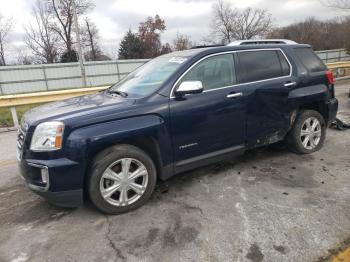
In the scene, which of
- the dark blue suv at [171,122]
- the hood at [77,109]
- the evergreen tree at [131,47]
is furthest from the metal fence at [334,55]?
the hood at [77,109]

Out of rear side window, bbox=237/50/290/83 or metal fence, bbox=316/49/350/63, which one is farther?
metal fence, bbox=316/49/350/63

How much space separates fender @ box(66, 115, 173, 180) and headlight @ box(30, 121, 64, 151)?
0.36 feet

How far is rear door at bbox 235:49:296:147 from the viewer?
13.4 feet

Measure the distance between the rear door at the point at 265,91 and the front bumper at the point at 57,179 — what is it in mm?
2374

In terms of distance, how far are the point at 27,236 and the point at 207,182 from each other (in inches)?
88.4

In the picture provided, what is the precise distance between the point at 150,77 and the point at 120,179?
149cm

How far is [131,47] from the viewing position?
44.6 meters

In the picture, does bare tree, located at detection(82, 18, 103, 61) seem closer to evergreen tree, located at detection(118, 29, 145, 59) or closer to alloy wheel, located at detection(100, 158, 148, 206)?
evergreen tree, located at detection(118, 29, 145, 59)

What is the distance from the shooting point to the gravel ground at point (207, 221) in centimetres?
263

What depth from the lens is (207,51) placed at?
387cm

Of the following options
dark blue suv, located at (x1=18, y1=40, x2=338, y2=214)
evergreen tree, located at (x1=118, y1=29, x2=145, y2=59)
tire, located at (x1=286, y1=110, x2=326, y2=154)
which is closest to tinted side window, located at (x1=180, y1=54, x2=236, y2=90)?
dark blue suv, located at (x1=18, y1=40, x2=338, y2=214)

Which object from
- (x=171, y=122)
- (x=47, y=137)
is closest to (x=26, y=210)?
(x=47, y=137)

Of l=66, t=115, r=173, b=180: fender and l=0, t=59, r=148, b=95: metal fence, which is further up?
l=0, t=59, r=148, b=95: metal fence

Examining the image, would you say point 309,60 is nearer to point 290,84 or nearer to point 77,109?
point 290,84
